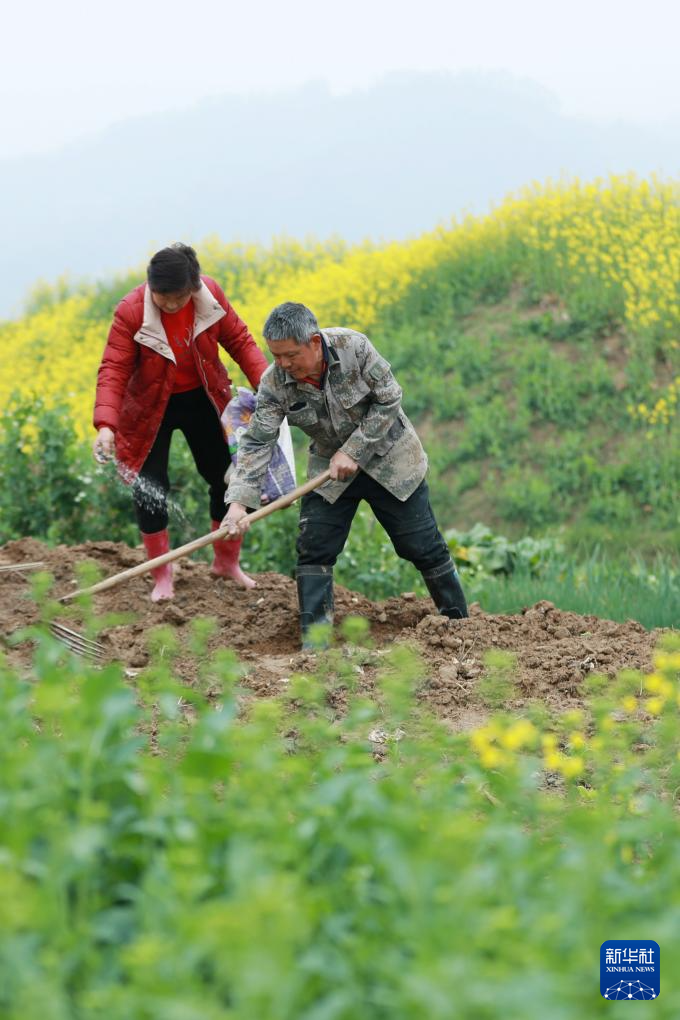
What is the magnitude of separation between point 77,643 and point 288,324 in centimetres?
164

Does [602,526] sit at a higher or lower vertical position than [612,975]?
lower

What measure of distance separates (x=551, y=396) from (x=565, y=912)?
8.03 meters

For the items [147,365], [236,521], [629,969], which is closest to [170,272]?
[147,365]

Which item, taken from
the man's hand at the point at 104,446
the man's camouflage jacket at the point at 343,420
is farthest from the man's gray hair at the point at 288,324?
the man's hand at the point at 104,446

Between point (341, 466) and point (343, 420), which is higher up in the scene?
point (343, 420)

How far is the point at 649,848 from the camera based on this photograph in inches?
111

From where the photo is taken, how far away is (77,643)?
196 inches

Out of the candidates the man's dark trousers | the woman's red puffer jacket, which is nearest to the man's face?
the man's dark trousers

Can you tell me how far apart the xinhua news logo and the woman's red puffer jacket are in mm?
3540

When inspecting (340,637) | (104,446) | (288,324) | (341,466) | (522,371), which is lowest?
(522,371)

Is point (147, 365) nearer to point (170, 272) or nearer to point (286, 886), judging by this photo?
point (170, 272)

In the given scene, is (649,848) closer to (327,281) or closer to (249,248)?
(327,281)

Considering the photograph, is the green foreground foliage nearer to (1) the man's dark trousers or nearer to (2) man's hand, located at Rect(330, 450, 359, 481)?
(2) man's hand, located at Rect(330, 450, 359, 481)

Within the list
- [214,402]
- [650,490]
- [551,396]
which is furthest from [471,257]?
[214,402]
